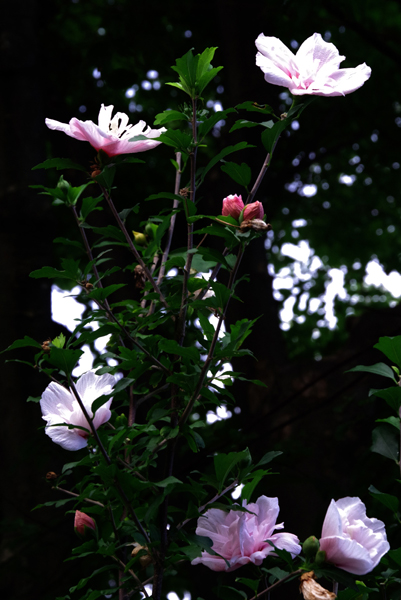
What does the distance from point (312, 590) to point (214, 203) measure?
104 inches

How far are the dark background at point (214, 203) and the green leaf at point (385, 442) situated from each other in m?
0.78

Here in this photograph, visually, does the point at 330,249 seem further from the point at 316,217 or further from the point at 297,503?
the point at 297,503

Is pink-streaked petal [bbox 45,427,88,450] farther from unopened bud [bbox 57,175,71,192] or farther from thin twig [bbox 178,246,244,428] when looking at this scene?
unopened bud [bbox 57,175,71,192]

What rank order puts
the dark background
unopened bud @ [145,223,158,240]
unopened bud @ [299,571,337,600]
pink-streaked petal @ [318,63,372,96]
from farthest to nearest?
the dark background < unopened bud @ [145,223,158,240] < pink-streaked petal @ [318,63,372,96] < unopened bud @ [299,571,337,600]

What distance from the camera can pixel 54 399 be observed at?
1049 mm

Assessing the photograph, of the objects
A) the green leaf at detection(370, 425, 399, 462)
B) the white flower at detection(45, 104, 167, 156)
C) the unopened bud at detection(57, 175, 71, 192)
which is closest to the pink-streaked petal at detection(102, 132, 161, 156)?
the white flower at detection(45, 104, 167, 156)

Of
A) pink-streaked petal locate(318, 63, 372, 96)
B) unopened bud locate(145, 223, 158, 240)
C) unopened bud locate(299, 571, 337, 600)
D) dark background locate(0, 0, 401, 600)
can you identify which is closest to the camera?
unopened bud locate(299, 571, 337, 600)

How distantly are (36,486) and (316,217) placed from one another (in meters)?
3.69

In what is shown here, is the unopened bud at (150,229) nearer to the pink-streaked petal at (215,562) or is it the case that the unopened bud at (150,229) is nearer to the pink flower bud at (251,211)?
the pink flower bud at (251,211)

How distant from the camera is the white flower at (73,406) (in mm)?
1022

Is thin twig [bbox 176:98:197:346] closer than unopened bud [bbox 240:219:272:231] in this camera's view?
No

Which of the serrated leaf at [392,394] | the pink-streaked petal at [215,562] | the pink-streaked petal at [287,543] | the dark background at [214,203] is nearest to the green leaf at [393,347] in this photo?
the serrated leaf at [392,394]

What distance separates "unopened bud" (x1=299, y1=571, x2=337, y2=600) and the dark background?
924 millimetres

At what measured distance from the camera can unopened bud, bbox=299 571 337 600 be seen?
2.80ft
